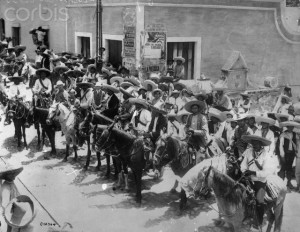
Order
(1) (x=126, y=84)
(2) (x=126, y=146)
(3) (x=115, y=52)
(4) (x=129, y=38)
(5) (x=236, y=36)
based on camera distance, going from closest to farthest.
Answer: (2) (x=126, y=146) < (1) (x=126, y=84) < (4) (x=129, y=38) < (5) (x=236, y=36) < (3) (x=115, y=52)

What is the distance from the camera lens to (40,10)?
76.8ft

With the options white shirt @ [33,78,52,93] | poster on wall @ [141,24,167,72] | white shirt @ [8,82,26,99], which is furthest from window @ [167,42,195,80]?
white shirt @ [8,82,26,99]

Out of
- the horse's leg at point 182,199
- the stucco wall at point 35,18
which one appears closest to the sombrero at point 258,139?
the horse's leg at point 182,199

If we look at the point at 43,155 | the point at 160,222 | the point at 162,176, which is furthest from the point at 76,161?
the point at 160,222

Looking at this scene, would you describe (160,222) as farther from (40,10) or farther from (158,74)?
(40,10)

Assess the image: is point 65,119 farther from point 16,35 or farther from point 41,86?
point 16,35

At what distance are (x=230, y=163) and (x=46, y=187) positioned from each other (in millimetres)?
4447

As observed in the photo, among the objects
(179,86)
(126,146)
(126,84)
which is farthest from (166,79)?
(126,146)

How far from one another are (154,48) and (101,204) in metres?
8.14

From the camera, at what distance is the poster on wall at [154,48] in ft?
49.3

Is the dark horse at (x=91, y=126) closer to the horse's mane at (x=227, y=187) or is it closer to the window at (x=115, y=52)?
the horse's mane at (x=227, y=187)

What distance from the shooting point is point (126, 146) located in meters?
8.31

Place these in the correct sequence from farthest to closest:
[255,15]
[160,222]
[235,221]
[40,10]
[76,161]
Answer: [40,10] < [255,15] < [76,161] < [160,222] < [235,221]

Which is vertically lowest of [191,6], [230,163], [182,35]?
[230,163]
